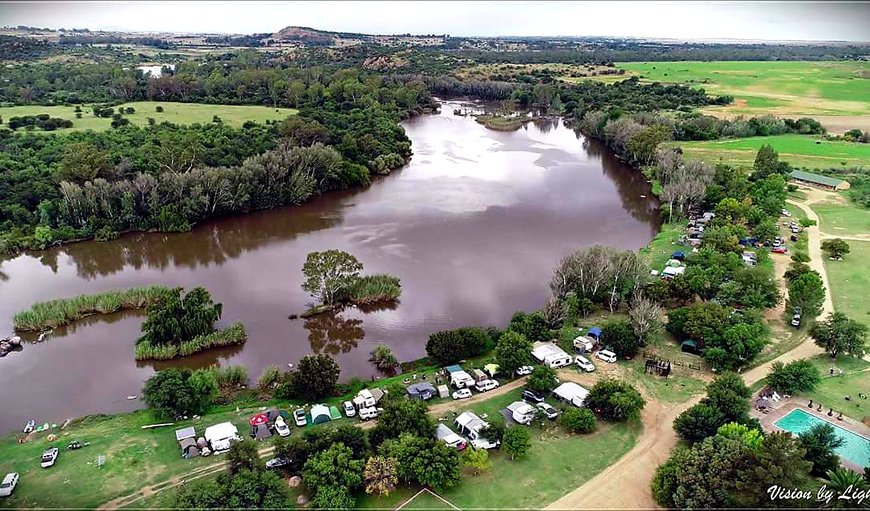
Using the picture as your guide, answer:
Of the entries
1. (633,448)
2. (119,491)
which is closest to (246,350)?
(119,491)

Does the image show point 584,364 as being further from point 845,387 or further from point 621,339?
point 845,387

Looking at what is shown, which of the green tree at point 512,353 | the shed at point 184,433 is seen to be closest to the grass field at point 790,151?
the green tree at point 512,353

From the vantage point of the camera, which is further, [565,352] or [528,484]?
[565,352]

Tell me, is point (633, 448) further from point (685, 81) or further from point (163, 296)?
point (685, 81)

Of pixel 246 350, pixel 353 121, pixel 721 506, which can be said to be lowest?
pixel 246 350

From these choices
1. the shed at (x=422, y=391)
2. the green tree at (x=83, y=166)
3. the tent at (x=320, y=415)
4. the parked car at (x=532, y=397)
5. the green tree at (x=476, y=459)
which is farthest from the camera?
the green tree at (x=83, y=166)

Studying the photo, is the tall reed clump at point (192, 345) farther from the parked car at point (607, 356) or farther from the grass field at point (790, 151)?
the grass field at point (790, 151)
